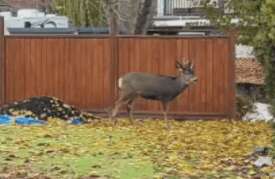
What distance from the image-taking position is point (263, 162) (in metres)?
10.7

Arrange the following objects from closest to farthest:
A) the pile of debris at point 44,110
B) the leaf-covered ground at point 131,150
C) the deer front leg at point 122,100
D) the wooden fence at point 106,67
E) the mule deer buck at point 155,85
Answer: the leaf-covered ground at point 131,150 < the mule deer buck at point 155,85 < the deer front leg at point 122,100 < the pile of debris at point 44,110 < the wooden fence at point 106,67

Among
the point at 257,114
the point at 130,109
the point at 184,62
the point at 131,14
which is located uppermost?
the point at 131,14

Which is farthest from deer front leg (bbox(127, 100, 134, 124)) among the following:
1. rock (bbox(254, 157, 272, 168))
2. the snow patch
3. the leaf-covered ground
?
rock (bbox(254, 157, 272, 168))

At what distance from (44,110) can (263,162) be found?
7.95m

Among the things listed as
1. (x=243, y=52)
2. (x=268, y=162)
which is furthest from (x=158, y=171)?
(x=243, y=52)

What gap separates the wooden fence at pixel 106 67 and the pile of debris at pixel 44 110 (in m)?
1.40

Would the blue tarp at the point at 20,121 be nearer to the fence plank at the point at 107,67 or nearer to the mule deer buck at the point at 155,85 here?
the mule deer buck at the point at 155,85

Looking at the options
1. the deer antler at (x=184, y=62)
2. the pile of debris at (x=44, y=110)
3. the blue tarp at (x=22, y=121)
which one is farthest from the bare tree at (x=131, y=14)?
the blue tarp at (x=22, y=121)

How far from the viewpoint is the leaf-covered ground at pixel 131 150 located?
1029 centimetres

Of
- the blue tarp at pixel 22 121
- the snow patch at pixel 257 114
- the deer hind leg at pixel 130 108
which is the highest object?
the deer hind leg at pixel 130 108

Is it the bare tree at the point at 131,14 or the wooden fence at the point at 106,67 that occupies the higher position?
the bare tree at the point at 131,14

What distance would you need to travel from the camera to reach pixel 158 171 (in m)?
10.3

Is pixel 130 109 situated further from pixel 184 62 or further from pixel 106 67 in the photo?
pixel 106 67

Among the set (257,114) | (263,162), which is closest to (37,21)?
(257,114)
